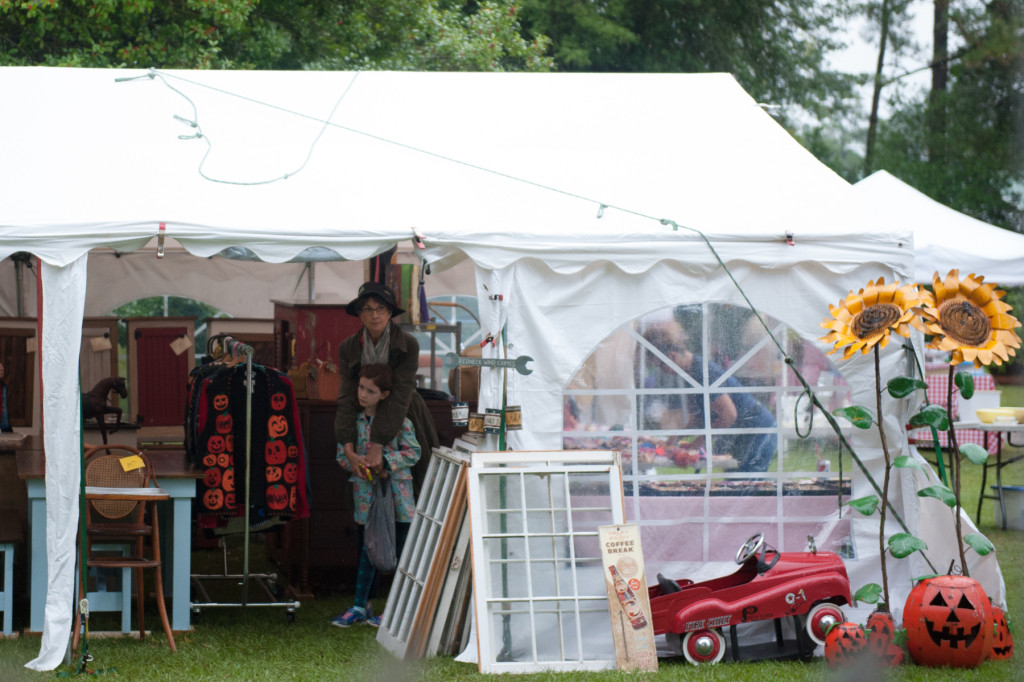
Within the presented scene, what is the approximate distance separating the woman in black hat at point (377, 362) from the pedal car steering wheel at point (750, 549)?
166 cm

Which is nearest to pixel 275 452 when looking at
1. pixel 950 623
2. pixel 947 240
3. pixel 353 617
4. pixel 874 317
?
pixel 353 617

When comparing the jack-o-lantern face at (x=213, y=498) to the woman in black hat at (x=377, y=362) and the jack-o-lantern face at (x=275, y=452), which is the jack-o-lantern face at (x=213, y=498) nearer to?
the jack-o-lantern face at (x=275, y=452)

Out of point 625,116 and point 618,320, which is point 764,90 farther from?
point 618,320

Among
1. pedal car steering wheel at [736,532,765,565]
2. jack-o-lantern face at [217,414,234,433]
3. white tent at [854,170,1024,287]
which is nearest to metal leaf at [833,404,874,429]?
pedal car steering wheel at [736,532,765,565]

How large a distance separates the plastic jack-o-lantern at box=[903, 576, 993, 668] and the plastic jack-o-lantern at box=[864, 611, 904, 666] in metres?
0.10

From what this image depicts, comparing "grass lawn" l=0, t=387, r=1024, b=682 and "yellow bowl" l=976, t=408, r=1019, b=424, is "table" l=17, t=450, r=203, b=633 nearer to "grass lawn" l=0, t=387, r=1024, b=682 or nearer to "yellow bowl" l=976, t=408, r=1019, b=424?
"grass lawn" l=0, t=387, r=1024, b=682

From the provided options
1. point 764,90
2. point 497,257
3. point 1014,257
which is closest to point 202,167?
point 497,257

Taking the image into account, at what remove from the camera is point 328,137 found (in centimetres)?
610

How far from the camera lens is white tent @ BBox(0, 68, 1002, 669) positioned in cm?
507

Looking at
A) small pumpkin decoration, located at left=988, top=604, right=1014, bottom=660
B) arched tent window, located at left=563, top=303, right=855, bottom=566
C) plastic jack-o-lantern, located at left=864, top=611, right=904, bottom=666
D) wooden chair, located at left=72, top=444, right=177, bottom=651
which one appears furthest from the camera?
arched tent window, located at left=563, top=303, right=855, bottom=566

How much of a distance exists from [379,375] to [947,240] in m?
4.95

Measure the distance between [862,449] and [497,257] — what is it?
6.61 ft

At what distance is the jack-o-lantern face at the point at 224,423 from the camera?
578 cm

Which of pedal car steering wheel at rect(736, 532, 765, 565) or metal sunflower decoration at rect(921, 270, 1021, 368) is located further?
pedal car steering wheel at rect(736, 532, 765, 565)
